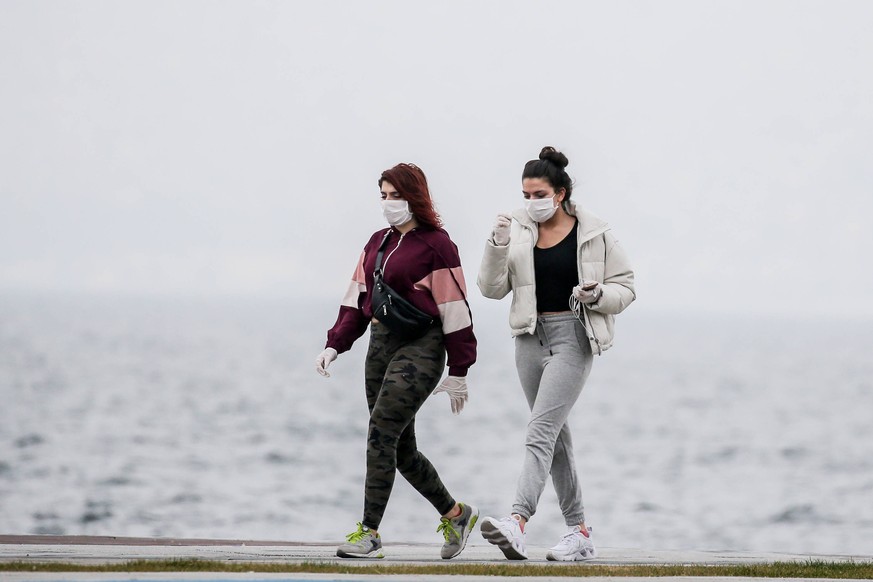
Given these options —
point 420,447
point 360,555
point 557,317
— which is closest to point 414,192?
point 557,317

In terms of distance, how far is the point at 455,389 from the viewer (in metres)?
8.19

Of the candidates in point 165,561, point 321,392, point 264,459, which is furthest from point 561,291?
point 321,392

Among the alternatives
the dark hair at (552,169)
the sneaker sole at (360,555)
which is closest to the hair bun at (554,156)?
the dark hair at (552,169)

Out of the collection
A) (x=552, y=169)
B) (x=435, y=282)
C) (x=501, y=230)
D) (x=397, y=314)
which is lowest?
(x=397, y=314)

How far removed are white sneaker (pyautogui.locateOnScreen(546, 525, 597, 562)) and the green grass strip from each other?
0.41m

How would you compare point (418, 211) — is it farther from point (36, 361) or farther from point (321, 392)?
point (36, 361)

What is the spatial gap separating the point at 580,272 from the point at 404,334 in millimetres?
1043

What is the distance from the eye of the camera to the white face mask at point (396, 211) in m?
8.26

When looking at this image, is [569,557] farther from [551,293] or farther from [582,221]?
[582,221]

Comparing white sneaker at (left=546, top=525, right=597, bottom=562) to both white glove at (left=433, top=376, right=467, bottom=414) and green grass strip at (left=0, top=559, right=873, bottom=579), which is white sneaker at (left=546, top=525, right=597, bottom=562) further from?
Answer: white glove at (left=433, top=376, right=467, bottom=414)

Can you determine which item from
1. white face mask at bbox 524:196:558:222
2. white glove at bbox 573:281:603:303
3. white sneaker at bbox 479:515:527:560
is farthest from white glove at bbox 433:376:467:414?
white face mask at bbox 524:196:558:222

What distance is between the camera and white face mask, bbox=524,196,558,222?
27.3ft

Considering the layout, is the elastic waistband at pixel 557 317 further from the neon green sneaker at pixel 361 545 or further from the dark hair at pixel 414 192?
the neon green sneaker at pixel 361 545

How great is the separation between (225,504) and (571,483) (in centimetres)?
3180
